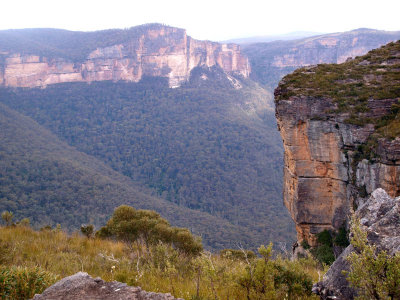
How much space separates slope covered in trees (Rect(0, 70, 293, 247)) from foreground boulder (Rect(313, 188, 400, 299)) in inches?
1204

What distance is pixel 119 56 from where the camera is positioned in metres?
76.9

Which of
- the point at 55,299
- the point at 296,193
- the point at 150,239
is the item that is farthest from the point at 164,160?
the point at 55,299

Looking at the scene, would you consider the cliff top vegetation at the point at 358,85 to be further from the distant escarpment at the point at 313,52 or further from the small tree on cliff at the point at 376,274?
the distant escarpment at the point at 313,52

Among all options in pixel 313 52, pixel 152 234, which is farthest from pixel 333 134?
pixel 313 52

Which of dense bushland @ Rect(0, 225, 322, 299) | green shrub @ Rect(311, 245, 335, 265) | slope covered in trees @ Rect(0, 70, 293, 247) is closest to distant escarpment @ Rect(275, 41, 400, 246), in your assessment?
green shrub @ Rect(311, 245, 335, 265)

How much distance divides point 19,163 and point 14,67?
1535 inches

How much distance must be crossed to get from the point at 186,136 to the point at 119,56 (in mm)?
30138

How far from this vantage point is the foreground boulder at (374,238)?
10.4ft

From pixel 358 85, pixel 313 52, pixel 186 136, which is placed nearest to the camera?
pixel 358 85

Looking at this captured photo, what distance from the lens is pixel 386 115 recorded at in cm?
1251

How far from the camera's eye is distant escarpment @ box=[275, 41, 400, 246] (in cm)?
1227

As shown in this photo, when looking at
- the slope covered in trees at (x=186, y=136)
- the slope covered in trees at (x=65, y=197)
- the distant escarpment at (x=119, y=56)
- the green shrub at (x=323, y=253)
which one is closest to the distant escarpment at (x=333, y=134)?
Result: the green shrub at (x=323, y=253)

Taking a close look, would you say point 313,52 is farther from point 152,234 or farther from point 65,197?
point 152,234

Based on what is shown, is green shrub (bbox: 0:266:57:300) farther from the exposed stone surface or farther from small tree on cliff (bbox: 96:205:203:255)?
small tree on cliff (bbox: 96:205:203:255)
